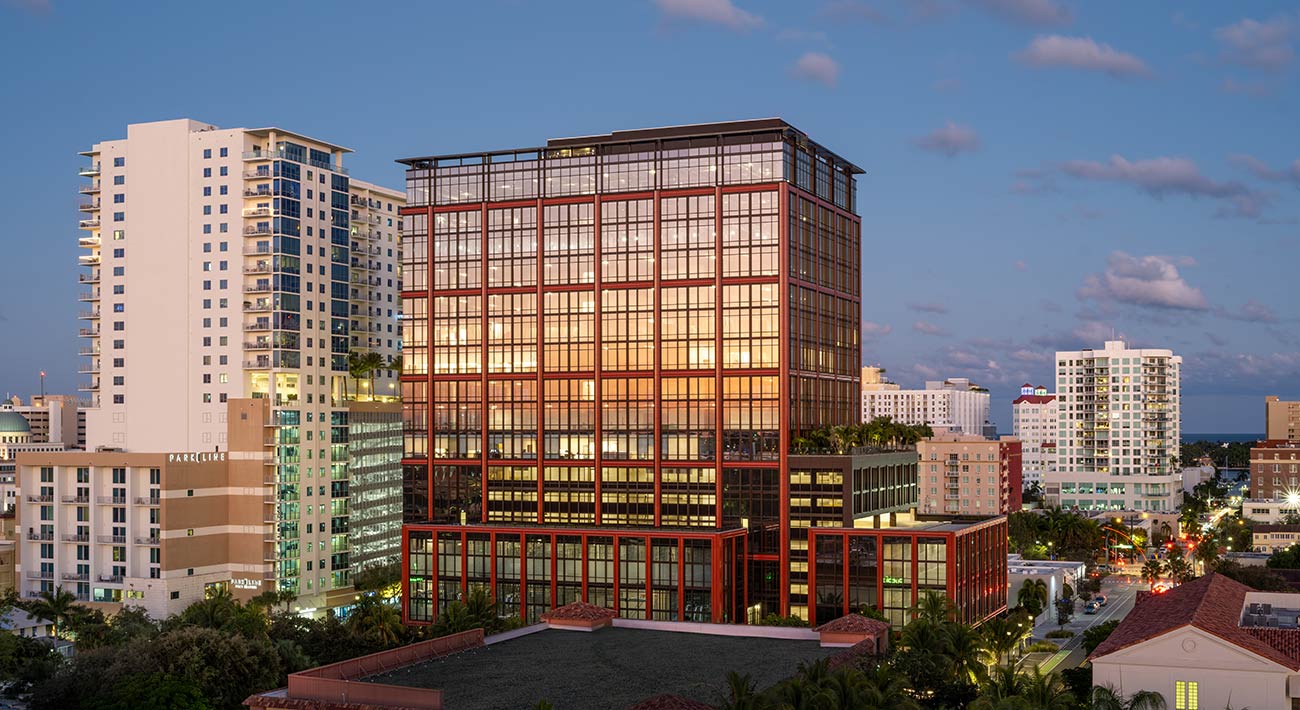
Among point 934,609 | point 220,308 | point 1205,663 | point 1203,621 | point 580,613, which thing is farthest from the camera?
point 220,308

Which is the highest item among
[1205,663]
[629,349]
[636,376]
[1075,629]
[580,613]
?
[629,349]

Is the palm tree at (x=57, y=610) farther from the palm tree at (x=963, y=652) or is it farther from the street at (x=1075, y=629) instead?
the street at (x=1075, y=629)

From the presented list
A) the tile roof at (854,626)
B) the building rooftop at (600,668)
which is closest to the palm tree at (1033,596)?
the tile roof at (854,626)

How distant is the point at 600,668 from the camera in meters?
84.9

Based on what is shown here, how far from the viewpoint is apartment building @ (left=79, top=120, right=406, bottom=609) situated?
597 feet

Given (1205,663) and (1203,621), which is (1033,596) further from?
(1205,663)

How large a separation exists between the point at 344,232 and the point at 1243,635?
→ 14411 centimetres

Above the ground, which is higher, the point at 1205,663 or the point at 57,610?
the point at 1205,663

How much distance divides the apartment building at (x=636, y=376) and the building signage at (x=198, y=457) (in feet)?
92.6

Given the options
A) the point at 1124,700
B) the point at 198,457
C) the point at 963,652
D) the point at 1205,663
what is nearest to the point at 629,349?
the point at 198,457

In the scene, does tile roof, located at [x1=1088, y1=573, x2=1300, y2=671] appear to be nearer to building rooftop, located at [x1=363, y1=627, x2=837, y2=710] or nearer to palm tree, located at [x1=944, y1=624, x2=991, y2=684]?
palm tree, located at [x1=944, y1=624, x2=991, y2=684]

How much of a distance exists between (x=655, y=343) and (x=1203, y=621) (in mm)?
85620

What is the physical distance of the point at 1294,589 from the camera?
14125 cm

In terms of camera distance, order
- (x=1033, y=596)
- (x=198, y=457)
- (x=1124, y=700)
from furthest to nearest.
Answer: (x=198, y=457) < (x=1033, y=596) < (x=1124, y=700)
